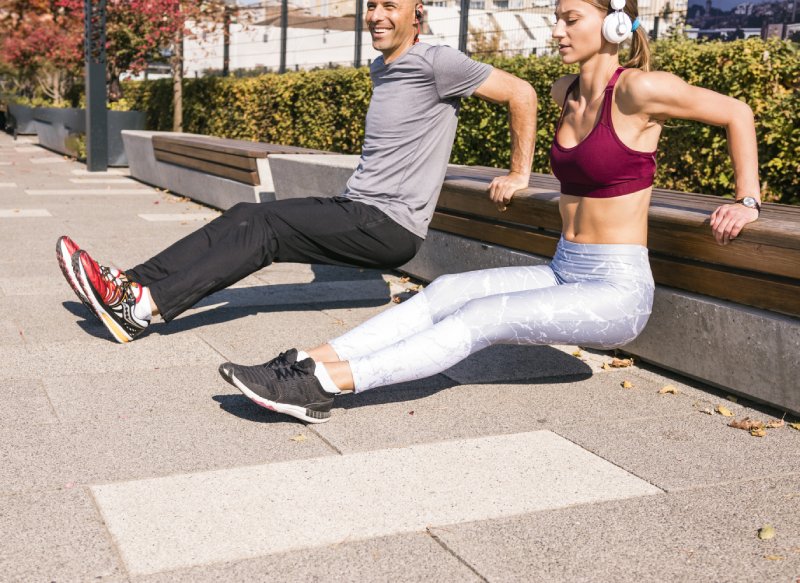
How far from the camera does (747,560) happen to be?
8.81 ft

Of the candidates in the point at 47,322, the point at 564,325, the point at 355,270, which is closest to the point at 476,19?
the point at 355,270

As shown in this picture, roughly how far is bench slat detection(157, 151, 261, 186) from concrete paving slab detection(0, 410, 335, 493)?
601 cm

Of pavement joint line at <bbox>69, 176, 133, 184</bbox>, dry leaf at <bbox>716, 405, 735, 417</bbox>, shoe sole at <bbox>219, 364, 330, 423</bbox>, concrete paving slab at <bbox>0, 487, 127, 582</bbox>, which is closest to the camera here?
concrete paving slab at <bbox>0, 487, 127, 582</bbox>

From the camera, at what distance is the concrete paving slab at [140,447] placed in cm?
321

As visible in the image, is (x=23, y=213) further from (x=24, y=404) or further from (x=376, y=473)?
(x=376, y=473)

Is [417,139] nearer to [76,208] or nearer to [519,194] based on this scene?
[519,194]

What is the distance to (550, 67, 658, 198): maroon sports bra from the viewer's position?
3717mm

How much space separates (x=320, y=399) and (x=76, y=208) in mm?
7997

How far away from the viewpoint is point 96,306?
4719mm

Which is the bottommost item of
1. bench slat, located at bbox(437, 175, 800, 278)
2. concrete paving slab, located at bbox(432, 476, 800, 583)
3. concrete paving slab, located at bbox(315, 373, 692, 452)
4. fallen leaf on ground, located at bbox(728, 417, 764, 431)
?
concrete paving slab, located at bbox(315, 373, 692, 452)

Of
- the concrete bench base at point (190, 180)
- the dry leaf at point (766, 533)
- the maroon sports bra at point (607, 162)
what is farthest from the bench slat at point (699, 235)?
the concrete bench base at point (190, 180)

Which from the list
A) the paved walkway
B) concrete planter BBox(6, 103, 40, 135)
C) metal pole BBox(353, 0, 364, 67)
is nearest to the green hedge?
metal pole BBox(353, 0, 364, 67)

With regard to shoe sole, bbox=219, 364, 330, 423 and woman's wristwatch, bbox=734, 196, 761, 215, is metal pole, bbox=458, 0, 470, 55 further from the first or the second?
shoe sole, bbox=219, 364, 330, 423

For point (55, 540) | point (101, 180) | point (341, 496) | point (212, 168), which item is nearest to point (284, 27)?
point (101, 180)
